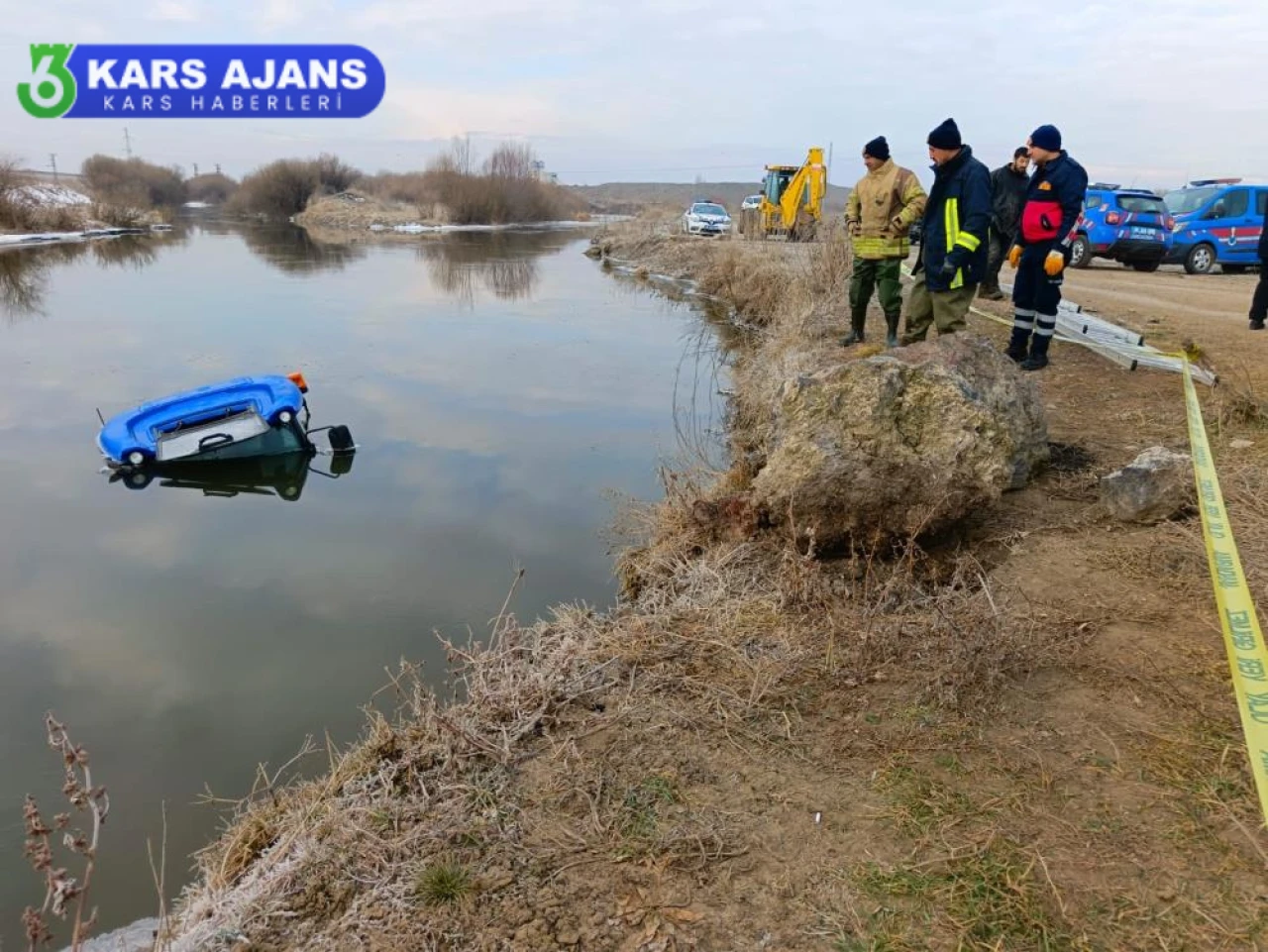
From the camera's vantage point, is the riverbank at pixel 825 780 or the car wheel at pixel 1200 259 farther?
the car wheel at pixel 1200 259

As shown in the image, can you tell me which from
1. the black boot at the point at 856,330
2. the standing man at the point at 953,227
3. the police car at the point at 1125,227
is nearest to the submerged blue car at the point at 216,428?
the black boot at the point at 856,330

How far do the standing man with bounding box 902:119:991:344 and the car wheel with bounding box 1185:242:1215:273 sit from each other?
39.5ft

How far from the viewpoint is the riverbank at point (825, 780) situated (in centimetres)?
221

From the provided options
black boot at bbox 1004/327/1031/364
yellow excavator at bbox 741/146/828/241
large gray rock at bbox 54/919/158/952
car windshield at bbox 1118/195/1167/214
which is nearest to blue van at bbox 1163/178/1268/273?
car windshield at bbox 1118/195/1167/214

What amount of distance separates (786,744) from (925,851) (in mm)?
646

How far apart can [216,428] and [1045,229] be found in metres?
7.45

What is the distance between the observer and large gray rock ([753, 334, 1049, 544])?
414 centimetres

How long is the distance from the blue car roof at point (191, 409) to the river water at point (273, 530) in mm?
424

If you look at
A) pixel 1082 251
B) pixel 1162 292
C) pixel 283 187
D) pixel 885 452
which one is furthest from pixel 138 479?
pixel 283 187

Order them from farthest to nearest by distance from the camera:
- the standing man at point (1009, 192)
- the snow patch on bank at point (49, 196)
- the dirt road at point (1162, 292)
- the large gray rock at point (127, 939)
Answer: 1. the snow patch on bank at point (49, 196)
2. the dirt road at point (1162, 292)
3. the standing man at point (1009, 192)
4. the large gray rock at point (127, 939)

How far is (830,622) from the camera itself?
355 centimetres

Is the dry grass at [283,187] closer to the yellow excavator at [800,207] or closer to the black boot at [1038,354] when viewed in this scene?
the yellow excavator at [800,207]

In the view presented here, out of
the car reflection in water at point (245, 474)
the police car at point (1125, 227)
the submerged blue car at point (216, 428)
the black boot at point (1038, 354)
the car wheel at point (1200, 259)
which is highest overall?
the police car at point (1125, 227)

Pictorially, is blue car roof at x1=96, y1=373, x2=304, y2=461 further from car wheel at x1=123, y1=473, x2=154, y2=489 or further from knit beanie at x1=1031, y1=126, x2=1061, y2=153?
knit beanie at x1=1031, y1=126, x2=1061, y2=153
